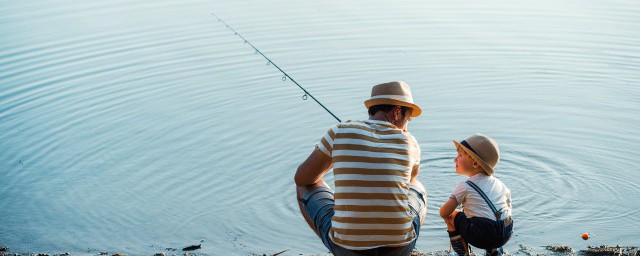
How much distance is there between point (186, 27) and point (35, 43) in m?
2.18

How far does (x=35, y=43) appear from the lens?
1180 cm

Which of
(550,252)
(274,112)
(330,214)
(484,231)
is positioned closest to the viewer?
(330,214)

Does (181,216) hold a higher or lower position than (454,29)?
lower

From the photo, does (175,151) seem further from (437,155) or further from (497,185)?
(497,185)

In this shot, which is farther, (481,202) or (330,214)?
(481,202)

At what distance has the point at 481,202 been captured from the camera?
410 cm

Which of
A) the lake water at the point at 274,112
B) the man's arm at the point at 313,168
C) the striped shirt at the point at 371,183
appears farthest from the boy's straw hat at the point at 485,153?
the lake water at the point at 274,112

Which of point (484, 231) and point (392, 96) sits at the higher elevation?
point (392, 96)

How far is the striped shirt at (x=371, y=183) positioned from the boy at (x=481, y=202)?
0.58m

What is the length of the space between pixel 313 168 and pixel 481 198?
0.87m

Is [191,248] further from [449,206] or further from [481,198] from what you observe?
[481,198]

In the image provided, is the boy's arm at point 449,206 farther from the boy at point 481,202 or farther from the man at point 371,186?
the man at point 371,186

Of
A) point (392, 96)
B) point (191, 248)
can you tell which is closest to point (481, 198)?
point (392, 96)

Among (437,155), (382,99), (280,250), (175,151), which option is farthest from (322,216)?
(175,151)
